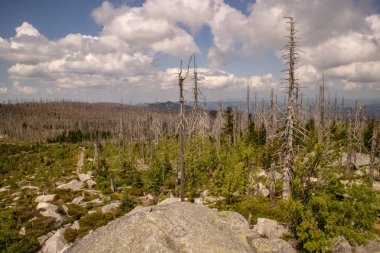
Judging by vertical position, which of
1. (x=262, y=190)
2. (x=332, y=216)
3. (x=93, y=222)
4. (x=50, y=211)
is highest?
(x=332, y=216)

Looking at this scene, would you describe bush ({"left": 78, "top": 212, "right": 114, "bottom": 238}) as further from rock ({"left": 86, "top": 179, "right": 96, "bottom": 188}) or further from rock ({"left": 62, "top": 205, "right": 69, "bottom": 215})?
rock ({"left": 86, "top": 179, "right": 96, "bottom": 188})

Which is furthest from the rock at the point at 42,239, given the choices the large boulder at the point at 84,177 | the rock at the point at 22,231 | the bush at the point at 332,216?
the large boulder at the point at 84,177

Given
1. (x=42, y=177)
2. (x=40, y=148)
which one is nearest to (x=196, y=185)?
(x=42, y=177)

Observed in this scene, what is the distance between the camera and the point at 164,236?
13.3 metres

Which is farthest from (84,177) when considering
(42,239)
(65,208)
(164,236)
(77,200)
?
(164,236)

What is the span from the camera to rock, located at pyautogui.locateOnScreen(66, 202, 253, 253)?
1279 cm

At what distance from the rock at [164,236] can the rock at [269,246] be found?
121 centimetres

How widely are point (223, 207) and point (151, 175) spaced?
17.9 meters

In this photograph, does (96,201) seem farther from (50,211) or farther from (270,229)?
(270,229)

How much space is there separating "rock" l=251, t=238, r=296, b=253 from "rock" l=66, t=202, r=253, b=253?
1209 millimetres

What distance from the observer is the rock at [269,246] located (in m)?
16.2

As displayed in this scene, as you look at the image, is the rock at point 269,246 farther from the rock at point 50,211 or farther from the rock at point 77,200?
the rock at point 77,200

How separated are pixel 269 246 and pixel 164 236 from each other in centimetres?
659

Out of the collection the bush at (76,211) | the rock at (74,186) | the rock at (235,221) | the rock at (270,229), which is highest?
the rock at (235,221)
